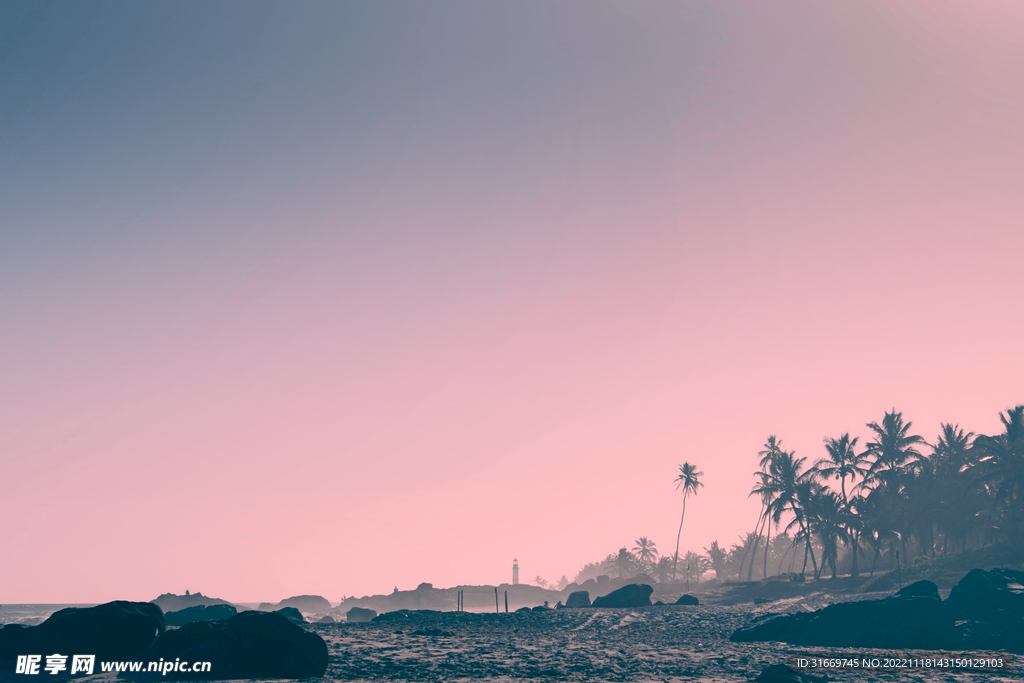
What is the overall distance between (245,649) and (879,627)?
24.0 metres

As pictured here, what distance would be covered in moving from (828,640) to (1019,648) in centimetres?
631

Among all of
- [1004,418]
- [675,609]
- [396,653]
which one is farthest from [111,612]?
[1004,418]

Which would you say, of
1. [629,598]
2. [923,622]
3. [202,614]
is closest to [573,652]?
[923,622]

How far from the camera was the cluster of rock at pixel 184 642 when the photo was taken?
19844mm

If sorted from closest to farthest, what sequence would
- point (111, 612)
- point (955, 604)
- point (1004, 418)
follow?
point (111, 612) < point (955, 604) < point (1004, 418)

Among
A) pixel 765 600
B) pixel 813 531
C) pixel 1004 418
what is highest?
pixel 1004 418

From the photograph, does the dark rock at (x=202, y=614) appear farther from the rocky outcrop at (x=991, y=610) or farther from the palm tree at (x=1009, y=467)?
the palm tree at (x=1009, y=467)

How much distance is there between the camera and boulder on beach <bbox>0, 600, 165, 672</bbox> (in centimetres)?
2092

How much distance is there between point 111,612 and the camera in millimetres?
22234

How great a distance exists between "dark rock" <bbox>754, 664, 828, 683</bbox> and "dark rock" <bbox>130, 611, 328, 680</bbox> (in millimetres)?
13548

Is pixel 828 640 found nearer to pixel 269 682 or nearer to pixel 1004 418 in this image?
pixel 269 682

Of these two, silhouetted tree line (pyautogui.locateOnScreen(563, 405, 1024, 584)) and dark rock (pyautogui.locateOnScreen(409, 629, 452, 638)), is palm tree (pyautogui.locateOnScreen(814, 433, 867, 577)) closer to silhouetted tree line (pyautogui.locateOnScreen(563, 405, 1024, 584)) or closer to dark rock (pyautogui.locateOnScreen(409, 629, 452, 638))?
silhouetted tree line (pyautogui.locateOnScreen(563, 405, 1024, 584))

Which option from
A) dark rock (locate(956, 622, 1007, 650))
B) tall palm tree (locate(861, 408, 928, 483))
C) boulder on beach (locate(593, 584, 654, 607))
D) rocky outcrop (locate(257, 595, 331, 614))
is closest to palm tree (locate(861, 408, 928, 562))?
tall palm tree (locate(861, 408, 928, 483))

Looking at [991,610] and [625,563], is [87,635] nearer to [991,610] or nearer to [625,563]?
[991,610]
